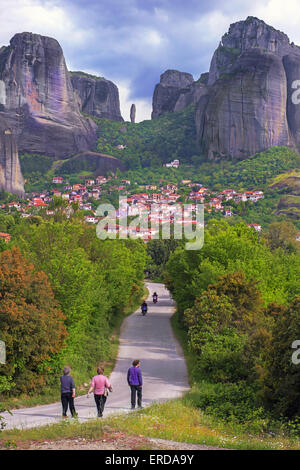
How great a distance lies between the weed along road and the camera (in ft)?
41.9

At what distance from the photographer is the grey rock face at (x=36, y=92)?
154 meters

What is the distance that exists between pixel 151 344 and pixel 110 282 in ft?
15.7

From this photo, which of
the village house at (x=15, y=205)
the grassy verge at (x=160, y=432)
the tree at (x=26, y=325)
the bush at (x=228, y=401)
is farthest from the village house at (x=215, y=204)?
the grassy verge at (x=160, y=432)

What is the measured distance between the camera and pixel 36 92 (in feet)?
510

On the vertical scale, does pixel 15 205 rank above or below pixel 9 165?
below

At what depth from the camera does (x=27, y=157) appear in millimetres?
160000

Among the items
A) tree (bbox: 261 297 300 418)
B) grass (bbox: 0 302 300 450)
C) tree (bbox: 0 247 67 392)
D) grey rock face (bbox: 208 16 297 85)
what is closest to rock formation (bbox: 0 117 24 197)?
grey rock face (bbox: 208 16 297 85)

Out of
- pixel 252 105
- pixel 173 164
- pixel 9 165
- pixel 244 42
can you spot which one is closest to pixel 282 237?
pixel 9 165

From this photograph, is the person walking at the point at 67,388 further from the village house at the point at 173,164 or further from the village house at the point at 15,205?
the village house at the point at 173,164

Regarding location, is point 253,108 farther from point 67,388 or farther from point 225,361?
point 67,388

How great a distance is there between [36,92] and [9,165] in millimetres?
40758

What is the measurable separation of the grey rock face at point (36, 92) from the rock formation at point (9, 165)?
28.2 metres
